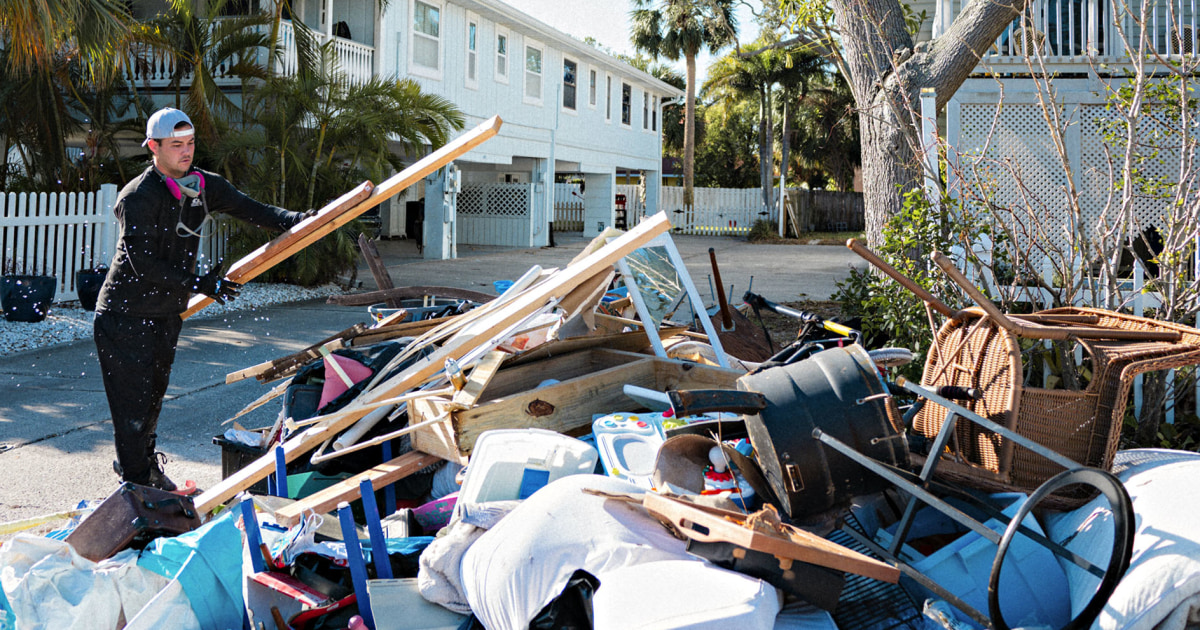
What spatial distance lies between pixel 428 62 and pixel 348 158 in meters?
6.31

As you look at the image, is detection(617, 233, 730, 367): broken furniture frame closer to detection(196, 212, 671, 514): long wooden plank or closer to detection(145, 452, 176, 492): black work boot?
detection(196, 212, 671, 514): long wooden plank

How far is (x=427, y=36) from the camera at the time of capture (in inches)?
746

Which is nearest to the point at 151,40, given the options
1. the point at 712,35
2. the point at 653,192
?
the point at 653,192

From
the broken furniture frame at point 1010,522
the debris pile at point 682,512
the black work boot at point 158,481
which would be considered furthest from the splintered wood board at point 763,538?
the black work boot at point 158,481

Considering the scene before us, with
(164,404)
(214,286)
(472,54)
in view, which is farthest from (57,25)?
(472,54)

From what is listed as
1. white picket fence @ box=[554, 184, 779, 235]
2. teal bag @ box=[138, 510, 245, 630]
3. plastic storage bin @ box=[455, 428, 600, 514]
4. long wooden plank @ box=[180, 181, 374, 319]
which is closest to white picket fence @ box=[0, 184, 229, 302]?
long wooden plank @ box=[180, 181, 374, 319]

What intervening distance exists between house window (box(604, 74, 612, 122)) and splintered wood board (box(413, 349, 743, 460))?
24.7 meters

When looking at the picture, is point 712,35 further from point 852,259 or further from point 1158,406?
point 1158,406

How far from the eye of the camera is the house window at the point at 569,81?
25625 mm

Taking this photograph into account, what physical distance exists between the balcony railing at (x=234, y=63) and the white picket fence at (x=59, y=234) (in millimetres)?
3140

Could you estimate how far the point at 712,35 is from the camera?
36.1 metres

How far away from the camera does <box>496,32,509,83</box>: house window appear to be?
22047 millimetres

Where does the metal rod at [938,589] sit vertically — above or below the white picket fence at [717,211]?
below

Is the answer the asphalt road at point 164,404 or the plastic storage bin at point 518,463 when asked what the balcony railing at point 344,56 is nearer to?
the asphalt road at point 164,404
